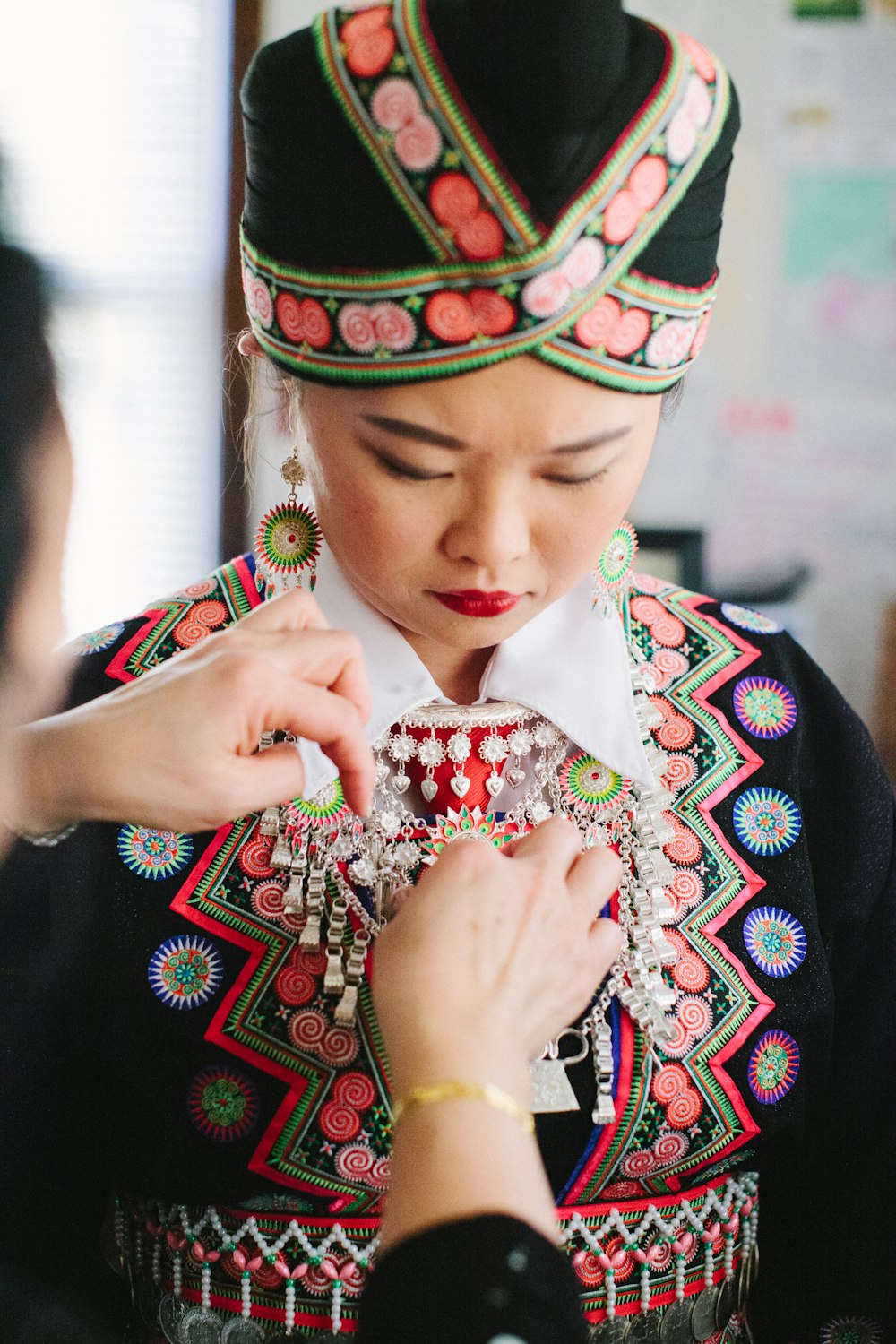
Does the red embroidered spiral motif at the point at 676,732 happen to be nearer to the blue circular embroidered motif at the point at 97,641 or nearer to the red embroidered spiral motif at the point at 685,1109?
the red embroidered spiral motif at the point at 685,1109

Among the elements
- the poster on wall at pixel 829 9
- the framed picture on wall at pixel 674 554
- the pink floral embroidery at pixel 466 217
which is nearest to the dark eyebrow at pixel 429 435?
the pink floral embroidery at pixel 466 217

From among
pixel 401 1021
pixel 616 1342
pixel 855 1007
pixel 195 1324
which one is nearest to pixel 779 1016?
pixel 855 1007

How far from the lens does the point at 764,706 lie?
3.49 ft

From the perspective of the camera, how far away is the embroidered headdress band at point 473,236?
2.27 ft

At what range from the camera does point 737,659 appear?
109 centimetres

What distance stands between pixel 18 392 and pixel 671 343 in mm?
517

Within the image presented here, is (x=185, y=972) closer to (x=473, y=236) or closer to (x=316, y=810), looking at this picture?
(x=316, y=810)

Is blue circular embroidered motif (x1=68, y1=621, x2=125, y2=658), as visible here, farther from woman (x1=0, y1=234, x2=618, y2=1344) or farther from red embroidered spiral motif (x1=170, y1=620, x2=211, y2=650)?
woman (x1=0, y1=234, x2=618, y2=1344)

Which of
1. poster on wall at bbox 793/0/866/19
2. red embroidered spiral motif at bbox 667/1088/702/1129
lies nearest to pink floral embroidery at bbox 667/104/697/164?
red embroidered spiral motif at bbox 667/1088/702/1129

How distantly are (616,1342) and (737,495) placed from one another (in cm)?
182

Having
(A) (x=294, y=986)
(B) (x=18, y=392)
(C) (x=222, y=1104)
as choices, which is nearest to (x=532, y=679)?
(A) (x=294, y=986)

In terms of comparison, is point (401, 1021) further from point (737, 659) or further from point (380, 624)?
point (737, 659)

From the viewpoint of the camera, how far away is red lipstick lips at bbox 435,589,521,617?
32.8 inches

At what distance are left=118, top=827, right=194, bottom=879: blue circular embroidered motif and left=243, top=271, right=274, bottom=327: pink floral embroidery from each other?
404mm
